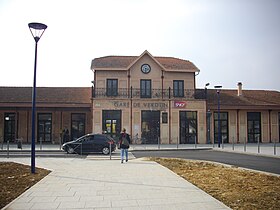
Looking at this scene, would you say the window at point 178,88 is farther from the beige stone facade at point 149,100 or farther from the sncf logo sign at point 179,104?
the sncf logo sign at point 179,104

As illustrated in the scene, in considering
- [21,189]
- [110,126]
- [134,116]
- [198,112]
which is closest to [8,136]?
[110,126]

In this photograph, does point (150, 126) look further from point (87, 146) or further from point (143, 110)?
point (87, 146)

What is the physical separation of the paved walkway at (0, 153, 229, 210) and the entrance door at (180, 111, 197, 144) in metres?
20.0

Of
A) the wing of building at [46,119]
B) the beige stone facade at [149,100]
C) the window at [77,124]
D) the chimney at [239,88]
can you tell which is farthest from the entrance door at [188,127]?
the window at [77,124]

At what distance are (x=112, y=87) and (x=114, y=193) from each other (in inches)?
926

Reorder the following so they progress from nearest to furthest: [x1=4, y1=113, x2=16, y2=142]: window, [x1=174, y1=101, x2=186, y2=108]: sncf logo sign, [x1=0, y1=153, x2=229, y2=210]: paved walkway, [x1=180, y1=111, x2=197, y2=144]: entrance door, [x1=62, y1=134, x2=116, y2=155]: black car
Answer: [x1=0, y1=153, x2=229, y2=210]: paved walkway → [x1=62, y1=134, x2=116, y2=155]: black car → [x1=174, y1=101, x2=186, y2=108]: sncf logo sign → [x1=180, y1=111, x2=197, y2=144]: entrance door → [x1=4, y1=113, x2=16, y2=142]: window

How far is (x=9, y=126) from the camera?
3023 cm

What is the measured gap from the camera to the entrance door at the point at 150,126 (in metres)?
29.4

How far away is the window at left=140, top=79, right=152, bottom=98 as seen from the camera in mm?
30672

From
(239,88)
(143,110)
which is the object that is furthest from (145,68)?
(239,88)

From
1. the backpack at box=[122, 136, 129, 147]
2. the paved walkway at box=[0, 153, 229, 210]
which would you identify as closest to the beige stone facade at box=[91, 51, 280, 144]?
the backpack at box=[122, 136, 129, 147]

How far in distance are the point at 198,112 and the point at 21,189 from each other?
24.1 meters

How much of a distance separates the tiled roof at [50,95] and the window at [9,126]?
1661 mm

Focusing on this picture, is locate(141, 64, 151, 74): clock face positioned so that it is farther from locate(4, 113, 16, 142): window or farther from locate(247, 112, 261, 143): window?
locate(4, 113, 16, 142): window
